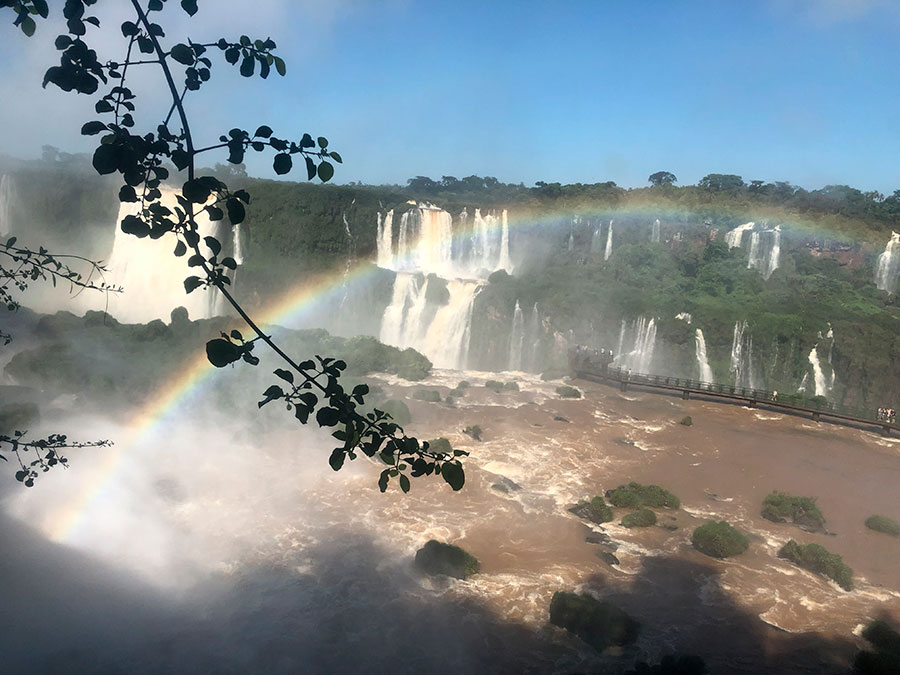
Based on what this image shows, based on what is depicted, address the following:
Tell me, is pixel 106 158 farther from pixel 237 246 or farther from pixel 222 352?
pixel 237 246

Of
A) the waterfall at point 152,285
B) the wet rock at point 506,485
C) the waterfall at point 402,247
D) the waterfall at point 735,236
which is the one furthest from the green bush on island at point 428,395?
the waterfall at point 735,236

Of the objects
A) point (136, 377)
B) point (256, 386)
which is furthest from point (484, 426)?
point (136, 377)

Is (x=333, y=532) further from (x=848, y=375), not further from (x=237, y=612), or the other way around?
(x=848, y=375)

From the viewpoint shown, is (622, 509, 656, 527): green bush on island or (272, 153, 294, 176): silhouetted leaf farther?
(622, 509, 656, 527): green bush on island

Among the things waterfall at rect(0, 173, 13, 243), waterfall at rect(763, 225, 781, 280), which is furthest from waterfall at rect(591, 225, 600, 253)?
waterfall at rect(0, 173, 13, 243)

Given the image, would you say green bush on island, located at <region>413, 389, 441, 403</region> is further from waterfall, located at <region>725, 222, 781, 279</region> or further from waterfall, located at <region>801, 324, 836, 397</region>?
waterfall, located at <region>725, 222, 781, 279</region>

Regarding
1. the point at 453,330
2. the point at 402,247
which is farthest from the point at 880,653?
the point at 402,247

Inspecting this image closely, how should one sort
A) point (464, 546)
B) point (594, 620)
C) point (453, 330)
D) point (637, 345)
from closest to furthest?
point (594, 620) → point (464, 546) → point (637, 345) → point (453, 330)
